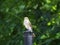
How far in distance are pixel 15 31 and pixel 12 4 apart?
20.5 inches

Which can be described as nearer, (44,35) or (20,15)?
(44,35)

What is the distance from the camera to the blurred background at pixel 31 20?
5.15m

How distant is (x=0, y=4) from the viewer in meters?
5.55

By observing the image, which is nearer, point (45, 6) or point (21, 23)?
point (45, 6)

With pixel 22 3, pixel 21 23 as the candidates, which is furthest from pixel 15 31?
pixel 22 3

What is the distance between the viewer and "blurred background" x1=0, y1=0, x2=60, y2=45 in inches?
203

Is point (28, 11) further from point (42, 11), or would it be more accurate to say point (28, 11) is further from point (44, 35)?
point (44, 35)

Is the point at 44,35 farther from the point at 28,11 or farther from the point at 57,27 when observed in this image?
the point at 28,11

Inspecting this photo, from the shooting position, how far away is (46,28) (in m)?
5.37

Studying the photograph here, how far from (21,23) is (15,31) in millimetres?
232

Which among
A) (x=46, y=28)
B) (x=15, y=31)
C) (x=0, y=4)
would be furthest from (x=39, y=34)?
(x=0, y=4)

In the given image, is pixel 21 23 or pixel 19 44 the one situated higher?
pixel 21 23

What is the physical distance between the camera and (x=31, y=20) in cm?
546

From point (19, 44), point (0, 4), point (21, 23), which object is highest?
point (0, 4)
